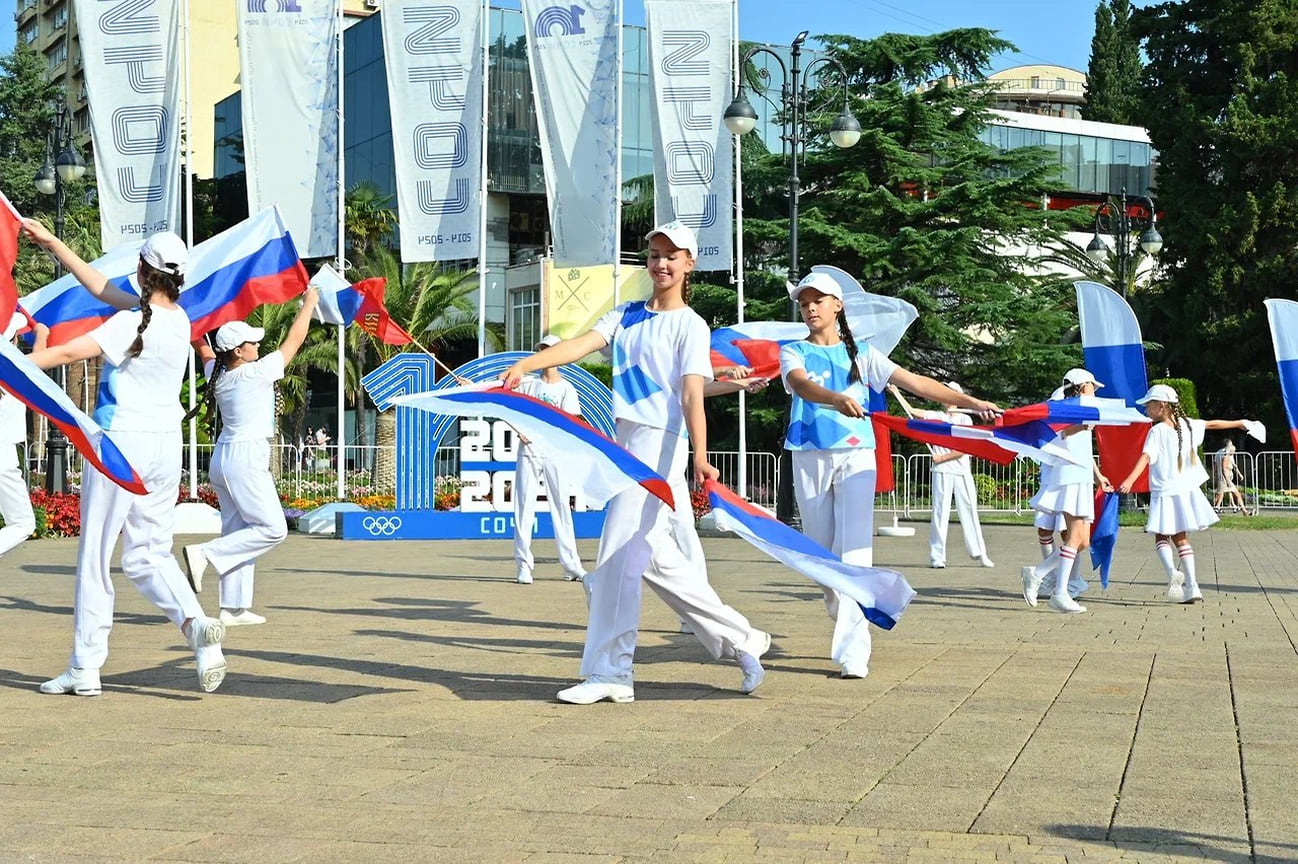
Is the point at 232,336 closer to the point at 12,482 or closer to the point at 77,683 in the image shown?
the point at 12,482

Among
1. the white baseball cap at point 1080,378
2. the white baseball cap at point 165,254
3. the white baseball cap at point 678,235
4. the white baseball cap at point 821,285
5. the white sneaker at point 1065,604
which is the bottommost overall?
the white sneaker at point 1065,604

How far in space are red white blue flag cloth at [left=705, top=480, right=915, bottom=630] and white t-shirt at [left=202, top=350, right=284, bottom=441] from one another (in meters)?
3.77

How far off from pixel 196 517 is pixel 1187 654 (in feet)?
53.1

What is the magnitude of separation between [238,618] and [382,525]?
11.1m

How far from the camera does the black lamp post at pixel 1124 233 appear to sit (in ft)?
105

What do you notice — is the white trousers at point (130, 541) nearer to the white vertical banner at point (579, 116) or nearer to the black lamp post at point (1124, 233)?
the white vertical banner at point (579, 116)

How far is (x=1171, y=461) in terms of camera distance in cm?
1283

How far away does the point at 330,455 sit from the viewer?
27.1m

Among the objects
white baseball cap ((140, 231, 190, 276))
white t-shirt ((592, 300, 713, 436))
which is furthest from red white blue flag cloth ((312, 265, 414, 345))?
white t-shirt ((592, 300, 713, 436))

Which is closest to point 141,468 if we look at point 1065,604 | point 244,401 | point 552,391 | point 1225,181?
point 244,401

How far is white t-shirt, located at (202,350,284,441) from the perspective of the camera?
10023 mm

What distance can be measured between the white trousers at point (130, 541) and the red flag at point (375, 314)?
4933mm

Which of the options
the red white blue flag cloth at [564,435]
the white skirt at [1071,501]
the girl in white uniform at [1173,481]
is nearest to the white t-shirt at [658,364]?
the red white blue flag cloth at [564,435]

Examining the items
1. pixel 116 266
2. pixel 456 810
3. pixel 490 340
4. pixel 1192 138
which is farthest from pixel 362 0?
pixel 456 810
